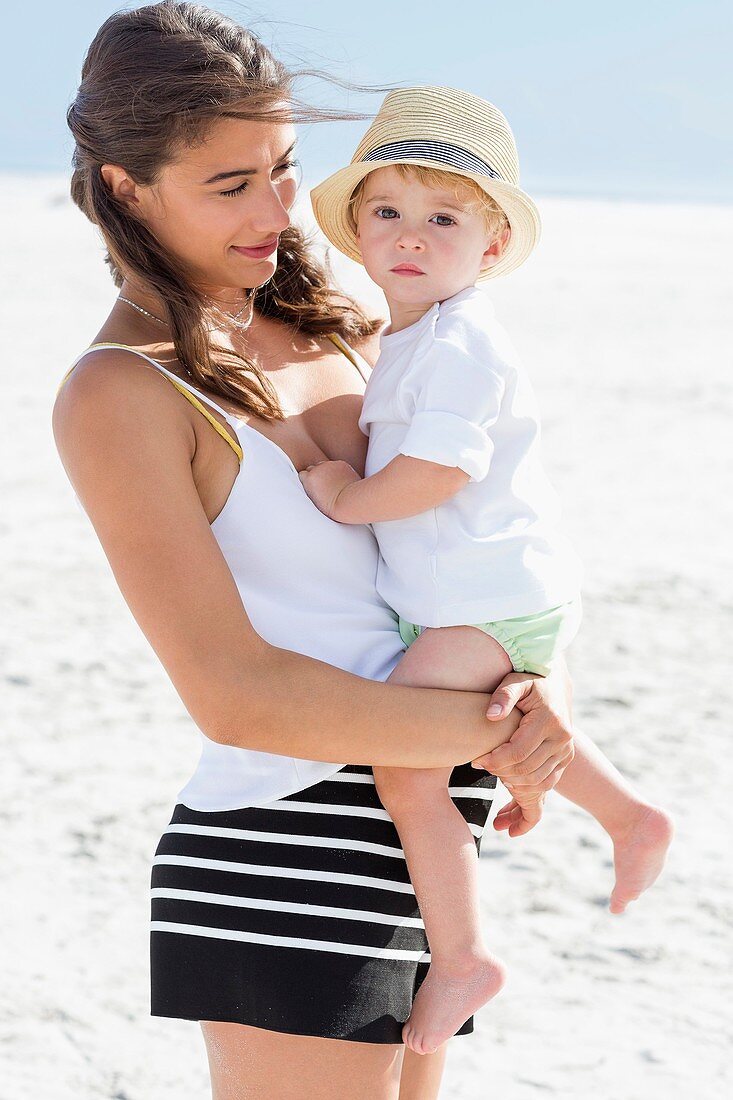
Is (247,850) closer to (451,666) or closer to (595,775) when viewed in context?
(451,666)

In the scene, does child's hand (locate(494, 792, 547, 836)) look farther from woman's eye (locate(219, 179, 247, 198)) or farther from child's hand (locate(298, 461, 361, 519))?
woman's eye (locate(219, 179, 247, 198))

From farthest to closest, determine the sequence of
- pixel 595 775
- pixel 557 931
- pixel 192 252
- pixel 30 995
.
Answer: pixel 557 931
pixel 30 995
pixel 595 775
pixel 192 252

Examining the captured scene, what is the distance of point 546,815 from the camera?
4.36 m

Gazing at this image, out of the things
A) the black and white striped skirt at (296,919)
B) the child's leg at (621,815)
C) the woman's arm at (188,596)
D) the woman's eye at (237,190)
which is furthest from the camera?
the child's leg at (621,815)

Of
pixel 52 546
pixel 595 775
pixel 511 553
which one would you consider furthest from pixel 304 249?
pixel 52 546

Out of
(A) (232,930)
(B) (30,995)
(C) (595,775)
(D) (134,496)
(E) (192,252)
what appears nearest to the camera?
(D) (134,496)

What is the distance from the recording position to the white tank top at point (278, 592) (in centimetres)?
177

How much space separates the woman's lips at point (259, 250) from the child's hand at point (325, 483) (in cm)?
35

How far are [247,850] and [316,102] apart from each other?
1.16m

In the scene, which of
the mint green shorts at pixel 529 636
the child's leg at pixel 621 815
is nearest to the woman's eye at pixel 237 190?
the mint green shorts at pixel 529 636

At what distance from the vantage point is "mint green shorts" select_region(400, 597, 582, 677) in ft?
6.11

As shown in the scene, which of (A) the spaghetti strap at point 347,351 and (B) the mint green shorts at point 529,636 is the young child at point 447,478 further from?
(A) the spaghetti strap at point 347,351

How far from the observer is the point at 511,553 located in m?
1.87

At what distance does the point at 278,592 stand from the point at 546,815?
2.81 metres
